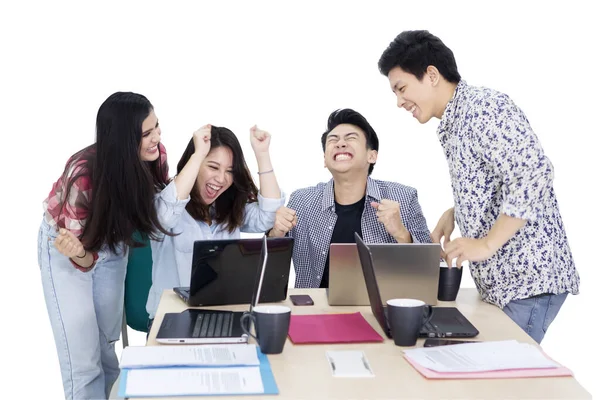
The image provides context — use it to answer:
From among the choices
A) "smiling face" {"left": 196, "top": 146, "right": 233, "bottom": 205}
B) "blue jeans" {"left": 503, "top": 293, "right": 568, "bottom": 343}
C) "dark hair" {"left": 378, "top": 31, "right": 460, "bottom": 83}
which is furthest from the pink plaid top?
"blue jeans" {"left": 503, "top": 293, "right": 568, "bottom": 343}

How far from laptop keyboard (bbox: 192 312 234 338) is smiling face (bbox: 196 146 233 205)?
2.31ft

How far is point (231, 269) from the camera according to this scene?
2.32 meters

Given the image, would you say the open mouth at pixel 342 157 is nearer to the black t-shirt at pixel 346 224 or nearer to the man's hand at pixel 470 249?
the black t-shirt at pixel 346 224

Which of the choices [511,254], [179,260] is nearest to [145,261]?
[179,260]

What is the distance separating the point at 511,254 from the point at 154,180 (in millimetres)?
1468

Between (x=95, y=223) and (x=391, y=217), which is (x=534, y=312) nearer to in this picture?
(x=391, y=217)

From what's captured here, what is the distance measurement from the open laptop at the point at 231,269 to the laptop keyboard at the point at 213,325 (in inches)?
5.1

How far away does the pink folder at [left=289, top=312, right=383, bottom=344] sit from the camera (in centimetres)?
200

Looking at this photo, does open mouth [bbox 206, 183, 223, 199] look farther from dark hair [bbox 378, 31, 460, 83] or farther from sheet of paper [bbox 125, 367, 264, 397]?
sheet of paper [bbox 125, 367, 264, 397]

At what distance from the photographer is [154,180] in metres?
2.87

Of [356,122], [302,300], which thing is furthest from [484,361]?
[356,122]

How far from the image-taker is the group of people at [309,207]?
87.2 inches

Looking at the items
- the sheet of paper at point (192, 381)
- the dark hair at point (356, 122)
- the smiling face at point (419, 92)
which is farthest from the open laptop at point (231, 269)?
the dark hair at point (356, 122)

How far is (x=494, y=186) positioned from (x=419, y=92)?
0.43 meters
